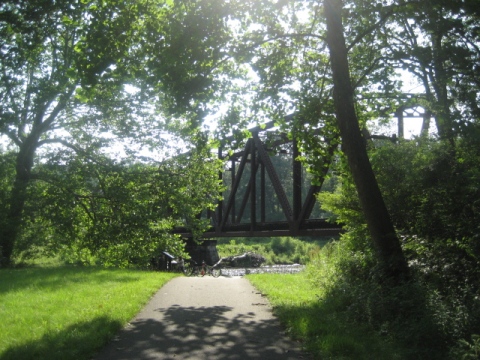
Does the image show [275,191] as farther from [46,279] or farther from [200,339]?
[200,339]

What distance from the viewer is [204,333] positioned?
26.5ft

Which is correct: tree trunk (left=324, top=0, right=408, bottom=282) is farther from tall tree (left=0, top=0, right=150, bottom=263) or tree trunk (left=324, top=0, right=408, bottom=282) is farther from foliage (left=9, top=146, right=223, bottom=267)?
foliage (left=9, top=146, right=223, bottom=267)

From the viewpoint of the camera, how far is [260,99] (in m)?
13.8

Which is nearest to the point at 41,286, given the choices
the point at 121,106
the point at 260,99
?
the point at 260,99

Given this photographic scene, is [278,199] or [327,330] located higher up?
[278,199]

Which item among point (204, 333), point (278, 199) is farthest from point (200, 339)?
point (278, 199)

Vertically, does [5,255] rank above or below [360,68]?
below

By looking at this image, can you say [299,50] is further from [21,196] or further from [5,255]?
[5,255]

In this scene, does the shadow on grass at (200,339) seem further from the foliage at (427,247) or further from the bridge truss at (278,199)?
the bridge truss at (278,199)

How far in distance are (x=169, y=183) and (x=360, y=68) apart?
11.1 metres

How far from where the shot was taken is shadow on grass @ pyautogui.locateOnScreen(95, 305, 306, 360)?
22.0ft

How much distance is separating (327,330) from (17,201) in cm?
1736

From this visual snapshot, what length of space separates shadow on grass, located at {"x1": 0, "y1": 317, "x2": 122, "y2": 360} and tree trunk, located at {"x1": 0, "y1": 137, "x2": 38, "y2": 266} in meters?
14.5

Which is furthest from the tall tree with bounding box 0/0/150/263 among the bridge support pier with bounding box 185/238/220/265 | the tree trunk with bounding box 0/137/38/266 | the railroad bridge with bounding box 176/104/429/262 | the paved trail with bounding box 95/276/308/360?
the bridge support pier with bounding box 185/238/220/265
